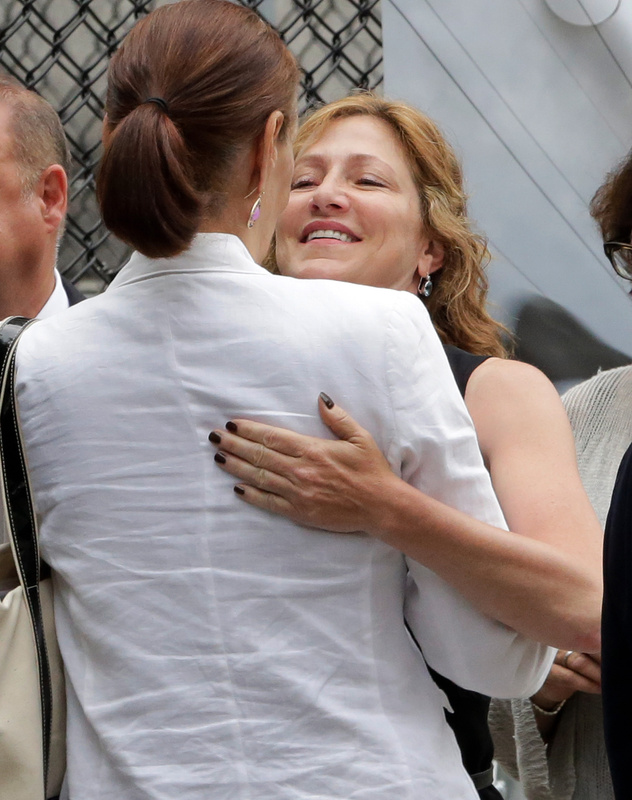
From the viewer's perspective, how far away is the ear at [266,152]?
1079mm

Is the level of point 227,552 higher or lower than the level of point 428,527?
higher

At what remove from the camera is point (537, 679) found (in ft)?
3.76

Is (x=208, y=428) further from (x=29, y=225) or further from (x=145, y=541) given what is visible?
(x=29, y=225)

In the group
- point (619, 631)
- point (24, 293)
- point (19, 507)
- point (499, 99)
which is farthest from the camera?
point (499, 99)

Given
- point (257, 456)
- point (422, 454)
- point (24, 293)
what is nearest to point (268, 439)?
point (257, 456)

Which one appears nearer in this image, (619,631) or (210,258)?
(619,631)

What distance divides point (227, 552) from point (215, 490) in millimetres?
62

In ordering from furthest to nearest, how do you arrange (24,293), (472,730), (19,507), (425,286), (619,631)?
(24,293), (425,286), (472,730), (19,507), (619,631)

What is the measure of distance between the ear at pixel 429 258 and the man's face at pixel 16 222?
0.95 meters

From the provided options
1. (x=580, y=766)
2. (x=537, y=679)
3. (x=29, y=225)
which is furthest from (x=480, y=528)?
(x=29, y=225)

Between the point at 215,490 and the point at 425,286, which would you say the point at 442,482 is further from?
the point at 425,286

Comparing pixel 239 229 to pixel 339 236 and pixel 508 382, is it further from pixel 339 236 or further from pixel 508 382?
pixel 339 236

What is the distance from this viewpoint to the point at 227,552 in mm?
1015

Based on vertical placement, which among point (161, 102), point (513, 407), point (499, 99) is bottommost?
point (499, 99)
